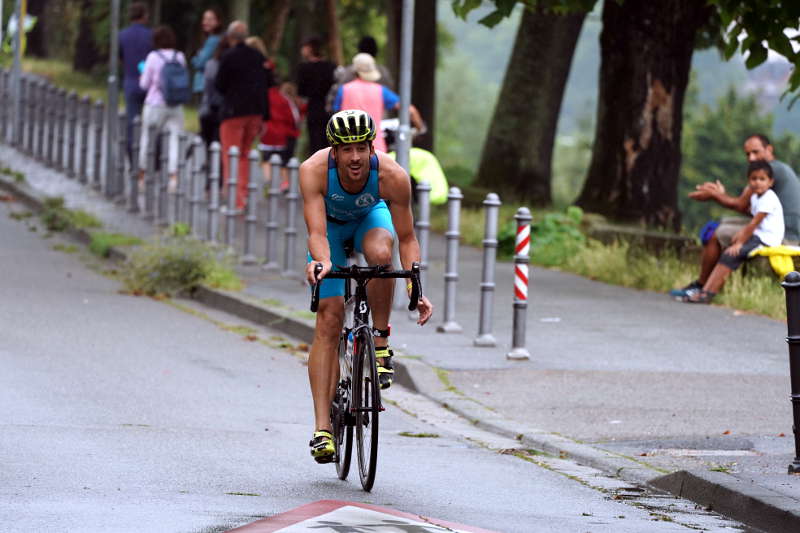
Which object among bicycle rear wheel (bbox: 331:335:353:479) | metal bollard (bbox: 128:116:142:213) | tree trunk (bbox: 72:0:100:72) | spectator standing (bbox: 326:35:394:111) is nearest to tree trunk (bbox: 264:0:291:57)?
tree trunk (bbox: 72:0:100:72)

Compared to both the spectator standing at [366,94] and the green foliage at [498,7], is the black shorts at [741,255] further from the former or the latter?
the spectator standing at [366,94]

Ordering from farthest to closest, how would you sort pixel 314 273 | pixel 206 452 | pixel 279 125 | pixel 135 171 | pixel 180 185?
pixel 279 125 < pixel 135 171 < pixel 180 185 < pixel 206 452 < pixel 314 273

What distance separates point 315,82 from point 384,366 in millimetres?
Answer: 13097

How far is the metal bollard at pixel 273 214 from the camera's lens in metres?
18.0

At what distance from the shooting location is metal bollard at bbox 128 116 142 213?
74.4ft

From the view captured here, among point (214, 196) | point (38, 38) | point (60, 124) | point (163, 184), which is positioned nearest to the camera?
point (214, 196)

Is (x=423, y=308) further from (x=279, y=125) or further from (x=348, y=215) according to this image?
(x=279, y=125)

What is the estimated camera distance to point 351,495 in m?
7.92

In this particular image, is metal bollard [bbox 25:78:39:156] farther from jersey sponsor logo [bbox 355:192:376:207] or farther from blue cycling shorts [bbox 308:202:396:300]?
jersey sponsor logo [bbox 355:192:376:207]

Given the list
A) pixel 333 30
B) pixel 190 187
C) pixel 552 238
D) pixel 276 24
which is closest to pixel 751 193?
pixel 552 238

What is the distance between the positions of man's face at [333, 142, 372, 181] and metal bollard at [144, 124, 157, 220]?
46.4 ft

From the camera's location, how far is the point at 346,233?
28.1ft

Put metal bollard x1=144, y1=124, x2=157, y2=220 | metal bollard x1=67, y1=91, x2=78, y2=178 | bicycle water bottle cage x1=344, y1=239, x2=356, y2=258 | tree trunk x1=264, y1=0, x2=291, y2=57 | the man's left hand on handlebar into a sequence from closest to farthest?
the man's left hand on handlebar, bicycle water bottle cage x1=344, y1=239, x2=356, y2=258, metal bollard x1=144, y1=124, x2=157, y2=220, metal bollard x1=67, y1=91, x2=78, y2=178, tree trunk x1=264, y1=0, x2=291, y2=57

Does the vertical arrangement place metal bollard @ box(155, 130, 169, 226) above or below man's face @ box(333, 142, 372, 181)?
below
